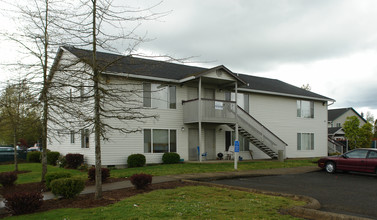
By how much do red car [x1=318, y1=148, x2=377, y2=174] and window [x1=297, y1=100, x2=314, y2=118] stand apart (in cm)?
1203

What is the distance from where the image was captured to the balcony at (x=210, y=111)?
67.7ft

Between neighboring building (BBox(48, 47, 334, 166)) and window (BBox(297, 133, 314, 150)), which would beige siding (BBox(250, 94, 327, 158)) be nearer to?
neighboring building (BBox(48, 47, 334, 166))

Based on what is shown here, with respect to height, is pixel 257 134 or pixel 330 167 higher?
pixel 257 134

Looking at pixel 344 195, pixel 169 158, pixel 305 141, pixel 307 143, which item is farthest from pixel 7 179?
pixel 307 143

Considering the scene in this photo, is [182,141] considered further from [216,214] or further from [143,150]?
[216,214]

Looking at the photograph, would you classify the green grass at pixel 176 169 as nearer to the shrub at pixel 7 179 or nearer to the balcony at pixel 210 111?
the balcony at pixel 210 111

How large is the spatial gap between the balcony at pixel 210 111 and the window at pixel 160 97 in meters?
0.92

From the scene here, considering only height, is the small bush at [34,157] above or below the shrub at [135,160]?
below

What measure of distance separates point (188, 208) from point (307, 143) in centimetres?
2415

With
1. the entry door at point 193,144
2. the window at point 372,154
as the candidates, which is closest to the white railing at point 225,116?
the entry door at point 193,144

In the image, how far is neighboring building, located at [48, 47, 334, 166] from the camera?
19.7 metres

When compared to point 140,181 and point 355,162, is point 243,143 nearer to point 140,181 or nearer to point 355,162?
point 355,162

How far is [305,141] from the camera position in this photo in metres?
29.0

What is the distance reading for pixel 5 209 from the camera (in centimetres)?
842
